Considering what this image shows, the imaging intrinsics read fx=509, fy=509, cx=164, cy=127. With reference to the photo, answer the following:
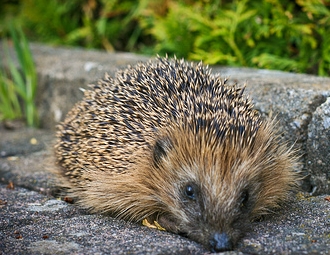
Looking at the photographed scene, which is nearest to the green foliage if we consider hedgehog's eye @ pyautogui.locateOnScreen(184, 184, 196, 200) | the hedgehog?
the hedgehog

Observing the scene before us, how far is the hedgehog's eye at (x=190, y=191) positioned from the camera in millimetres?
3322

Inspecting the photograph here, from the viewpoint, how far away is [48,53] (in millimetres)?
7602

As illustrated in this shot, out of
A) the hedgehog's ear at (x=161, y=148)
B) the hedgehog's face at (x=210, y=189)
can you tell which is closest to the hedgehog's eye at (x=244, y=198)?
the hedgehog's face at (x=210, y=189)

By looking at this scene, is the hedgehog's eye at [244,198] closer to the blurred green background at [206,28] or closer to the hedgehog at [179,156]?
the hedgehog at [179,156]

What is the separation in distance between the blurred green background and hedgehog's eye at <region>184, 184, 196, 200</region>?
2.64 metres

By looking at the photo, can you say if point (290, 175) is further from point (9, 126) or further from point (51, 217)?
point (9, 126)

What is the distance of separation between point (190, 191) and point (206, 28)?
A: 3.31m

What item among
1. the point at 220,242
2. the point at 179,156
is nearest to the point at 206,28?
the point at 179,156

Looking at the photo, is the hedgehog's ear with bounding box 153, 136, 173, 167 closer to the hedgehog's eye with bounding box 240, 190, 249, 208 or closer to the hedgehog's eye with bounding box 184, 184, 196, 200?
the hedgehog's eye with bounding box 184, 184, 196, 200

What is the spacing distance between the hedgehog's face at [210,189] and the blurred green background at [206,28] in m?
2.36

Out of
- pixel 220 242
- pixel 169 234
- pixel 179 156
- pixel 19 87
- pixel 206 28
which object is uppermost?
pixel 206 28

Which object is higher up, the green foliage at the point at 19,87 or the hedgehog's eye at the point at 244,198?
the hedgehog's eye at the point at 244,198

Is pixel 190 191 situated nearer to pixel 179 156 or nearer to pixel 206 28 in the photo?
pixel 179 156

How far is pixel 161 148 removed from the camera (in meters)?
3.59
